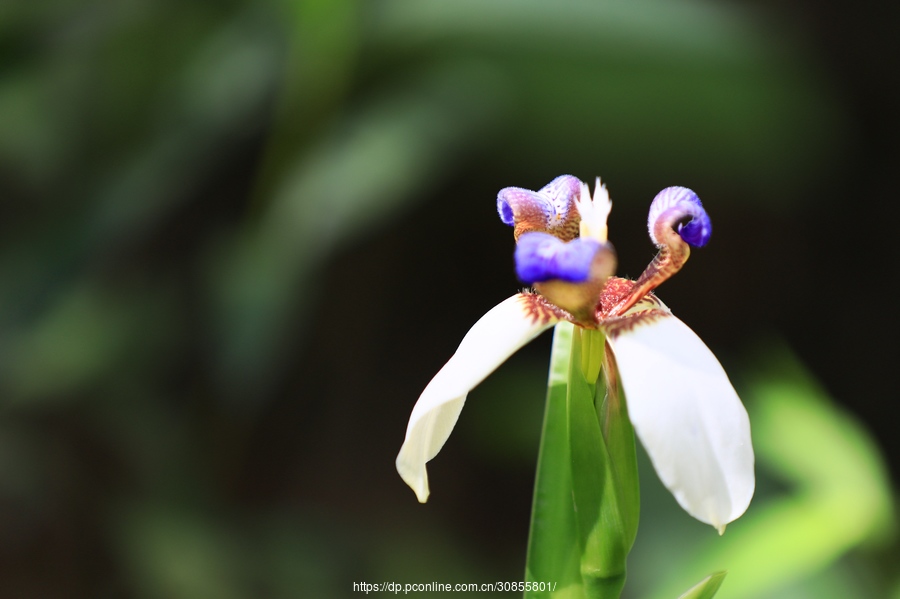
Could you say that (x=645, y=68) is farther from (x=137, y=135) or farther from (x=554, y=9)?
(x=137, y=135)

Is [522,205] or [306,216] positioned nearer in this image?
[522,205]

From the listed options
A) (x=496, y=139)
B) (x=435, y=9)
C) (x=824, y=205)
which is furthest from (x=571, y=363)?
(x=824, y=205)

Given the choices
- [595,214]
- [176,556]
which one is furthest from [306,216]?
[595,214]

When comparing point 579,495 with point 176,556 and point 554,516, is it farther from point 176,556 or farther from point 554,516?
point 176,556

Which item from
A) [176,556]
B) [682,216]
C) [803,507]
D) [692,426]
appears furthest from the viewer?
[176,556]

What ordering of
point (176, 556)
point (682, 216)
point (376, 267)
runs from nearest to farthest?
point (682, 216) < point (176, 556) < point (376, 267)

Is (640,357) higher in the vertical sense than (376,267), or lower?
lower

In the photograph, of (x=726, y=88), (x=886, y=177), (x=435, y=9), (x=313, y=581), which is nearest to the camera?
(x=435, y=9)
